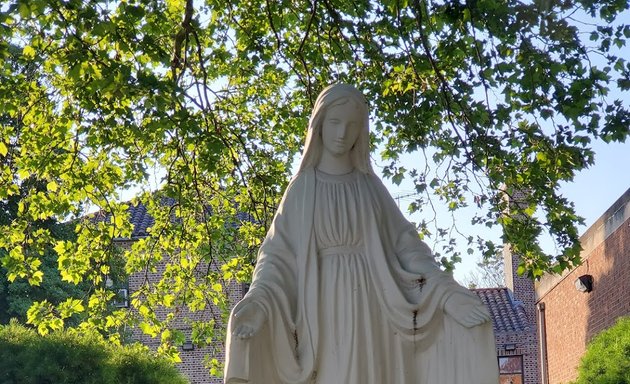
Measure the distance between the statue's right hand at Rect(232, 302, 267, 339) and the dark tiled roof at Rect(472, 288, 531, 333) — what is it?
30169mm

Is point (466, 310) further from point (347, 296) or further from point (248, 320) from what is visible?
point (248, 320)

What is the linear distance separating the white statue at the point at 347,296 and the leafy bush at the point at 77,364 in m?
11.9

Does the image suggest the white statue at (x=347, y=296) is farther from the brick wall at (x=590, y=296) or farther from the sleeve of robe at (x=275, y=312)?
the brick wall at (x=590, y=296)

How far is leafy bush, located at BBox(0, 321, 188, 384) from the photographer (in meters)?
18.7

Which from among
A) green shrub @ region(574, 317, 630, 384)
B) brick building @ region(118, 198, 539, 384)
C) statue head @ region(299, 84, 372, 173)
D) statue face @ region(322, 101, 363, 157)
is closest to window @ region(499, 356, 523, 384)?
brick building @ region(118, 198, 539, 384)

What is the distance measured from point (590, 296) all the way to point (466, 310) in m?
14.9

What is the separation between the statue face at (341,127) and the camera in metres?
7.13

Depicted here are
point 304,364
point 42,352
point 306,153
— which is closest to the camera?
point 304,364

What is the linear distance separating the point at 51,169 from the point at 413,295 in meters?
9.23

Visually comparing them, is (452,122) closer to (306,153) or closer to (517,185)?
(517,185)

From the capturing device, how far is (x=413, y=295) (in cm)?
688

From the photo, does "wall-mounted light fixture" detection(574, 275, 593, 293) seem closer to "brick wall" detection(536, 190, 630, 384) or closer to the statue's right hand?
"brick wall" detection(536, 190, 630, 384)

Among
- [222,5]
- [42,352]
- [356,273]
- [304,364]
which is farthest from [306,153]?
[42,352]

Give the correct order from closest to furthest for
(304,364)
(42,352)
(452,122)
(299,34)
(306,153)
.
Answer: (304,364), (306,153), (452,122), (299,34), (42,352)
